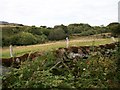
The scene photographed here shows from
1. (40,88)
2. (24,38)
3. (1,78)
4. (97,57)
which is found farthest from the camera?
(24,38)

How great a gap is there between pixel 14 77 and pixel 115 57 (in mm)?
2511

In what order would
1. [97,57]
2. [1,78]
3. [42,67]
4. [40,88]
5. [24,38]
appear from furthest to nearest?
[24,38] → [97,57] → [42,67] → [1,78] → [40,88]

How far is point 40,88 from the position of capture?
23.7 ft

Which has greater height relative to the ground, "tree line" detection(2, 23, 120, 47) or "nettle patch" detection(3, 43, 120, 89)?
"tree line" detection(2, 23, 120, 47)

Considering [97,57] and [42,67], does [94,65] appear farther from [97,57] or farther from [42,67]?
[42,67]

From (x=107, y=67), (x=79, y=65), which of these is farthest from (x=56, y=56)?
(x=107, y=67)

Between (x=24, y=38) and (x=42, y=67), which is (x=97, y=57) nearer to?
(x=42, y=67)

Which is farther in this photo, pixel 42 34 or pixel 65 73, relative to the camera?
pixel 42 34

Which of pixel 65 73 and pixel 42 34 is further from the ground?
pixel 42 34

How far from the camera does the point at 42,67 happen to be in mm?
8438

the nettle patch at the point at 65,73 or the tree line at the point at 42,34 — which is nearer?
the nettle patch at the point at 65,73

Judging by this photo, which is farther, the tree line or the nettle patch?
the tree line

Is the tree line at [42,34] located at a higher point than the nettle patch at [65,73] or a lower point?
higher

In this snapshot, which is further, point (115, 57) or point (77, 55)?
point (77, 55)
